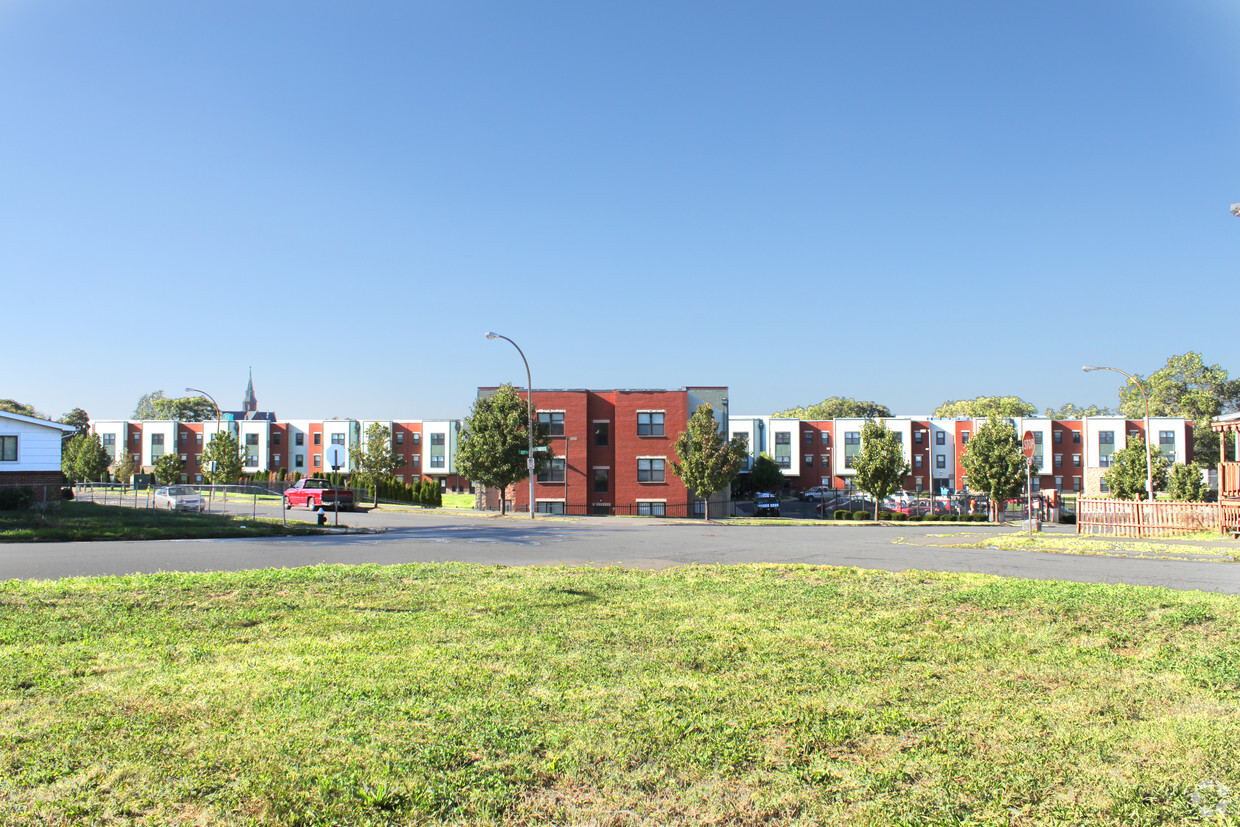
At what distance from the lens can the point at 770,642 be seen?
24.9ft

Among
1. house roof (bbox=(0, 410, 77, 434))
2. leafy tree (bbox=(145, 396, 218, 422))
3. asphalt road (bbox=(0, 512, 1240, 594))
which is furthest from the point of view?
leafy tree (bbox=(145, 396, 218, 422))

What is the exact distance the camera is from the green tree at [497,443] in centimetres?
4409

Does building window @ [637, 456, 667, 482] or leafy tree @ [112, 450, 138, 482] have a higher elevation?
building window @ [637, 456, 667, 482]

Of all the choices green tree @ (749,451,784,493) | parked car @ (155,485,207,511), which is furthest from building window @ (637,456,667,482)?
green tree @ (749,451,784,493)

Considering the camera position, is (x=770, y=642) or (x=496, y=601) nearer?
(x=770, y=642)

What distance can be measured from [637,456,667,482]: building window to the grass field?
41.6 metres

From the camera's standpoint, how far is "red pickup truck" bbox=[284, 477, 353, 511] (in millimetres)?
41531

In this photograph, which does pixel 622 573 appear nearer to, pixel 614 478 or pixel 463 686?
pixel 463 686

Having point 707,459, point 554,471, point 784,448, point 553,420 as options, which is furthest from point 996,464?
point 784,448

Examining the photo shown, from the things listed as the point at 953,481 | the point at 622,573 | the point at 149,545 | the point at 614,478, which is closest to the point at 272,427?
the point at 614,478

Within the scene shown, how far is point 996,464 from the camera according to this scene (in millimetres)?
52281

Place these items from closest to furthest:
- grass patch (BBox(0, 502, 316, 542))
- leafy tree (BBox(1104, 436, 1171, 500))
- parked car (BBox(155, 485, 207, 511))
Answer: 1. grass patch (BBox(0, 502, 316, 542))
2. parked car (BBox(155, 485, 207, 511))
3. leafy tree (BBox(1104, 436, 1171, 500))

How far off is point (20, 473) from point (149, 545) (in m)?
22.4

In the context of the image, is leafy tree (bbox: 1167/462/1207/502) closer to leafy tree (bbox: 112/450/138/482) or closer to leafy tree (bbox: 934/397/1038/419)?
leafy tree (bbox: 934/397/1038/419)
